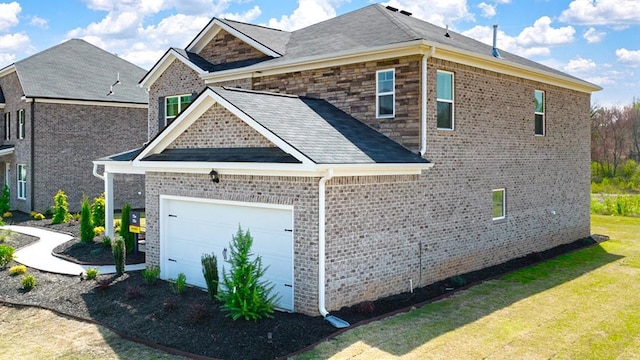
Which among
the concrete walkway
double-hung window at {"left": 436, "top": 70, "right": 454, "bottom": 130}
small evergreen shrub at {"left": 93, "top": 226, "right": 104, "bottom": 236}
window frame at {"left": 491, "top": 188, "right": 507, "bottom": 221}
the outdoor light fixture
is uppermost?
double-hung window at {"left": 436, "top": 70, "right": 454, "bottom": 130}

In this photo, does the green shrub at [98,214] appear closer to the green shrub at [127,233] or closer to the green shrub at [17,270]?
the green shrub at [127,233]

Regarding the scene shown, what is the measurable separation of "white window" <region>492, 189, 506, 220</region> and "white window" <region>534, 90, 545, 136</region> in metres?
3.08

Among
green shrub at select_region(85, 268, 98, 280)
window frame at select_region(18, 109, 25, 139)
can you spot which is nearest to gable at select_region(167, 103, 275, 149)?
green shrub at select_region(85, 268, 98, 280)

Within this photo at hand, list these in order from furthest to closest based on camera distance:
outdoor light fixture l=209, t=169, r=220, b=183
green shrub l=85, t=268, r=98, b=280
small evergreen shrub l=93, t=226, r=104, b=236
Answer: small evergreen shrub l=93, t=226, r=104, b=236 < green shrub l=85, t=268, r=98, b=280 < outdoor light fixture l=209, t=169, r=220, b=183

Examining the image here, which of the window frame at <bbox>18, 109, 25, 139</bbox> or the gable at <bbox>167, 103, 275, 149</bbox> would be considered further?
the window frame at <bbox>18, 109, 25, 139</bbox>

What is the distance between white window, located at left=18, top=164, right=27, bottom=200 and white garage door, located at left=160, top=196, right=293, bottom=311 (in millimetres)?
16434

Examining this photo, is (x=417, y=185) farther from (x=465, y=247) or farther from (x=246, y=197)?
(x=246, y=197)

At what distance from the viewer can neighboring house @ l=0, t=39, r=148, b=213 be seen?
26031 mm

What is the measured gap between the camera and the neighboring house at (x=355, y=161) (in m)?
11.1

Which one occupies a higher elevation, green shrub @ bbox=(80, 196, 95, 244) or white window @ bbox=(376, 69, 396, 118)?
white window @ bbox=(376, 69, 396, 118)

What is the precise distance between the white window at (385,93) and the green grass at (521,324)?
4663 mm

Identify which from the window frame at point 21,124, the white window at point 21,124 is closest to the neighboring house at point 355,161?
the window frame at point 21,124

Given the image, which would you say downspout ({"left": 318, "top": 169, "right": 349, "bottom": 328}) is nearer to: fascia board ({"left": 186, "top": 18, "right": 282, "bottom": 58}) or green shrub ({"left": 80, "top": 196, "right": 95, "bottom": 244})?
fascia board ({"left": 186, "top": 18, "right": 282, "bottom": 58})

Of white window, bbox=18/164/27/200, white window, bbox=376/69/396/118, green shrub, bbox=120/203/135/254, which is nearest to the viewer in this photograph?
white window, bbox=376/69/396/118
